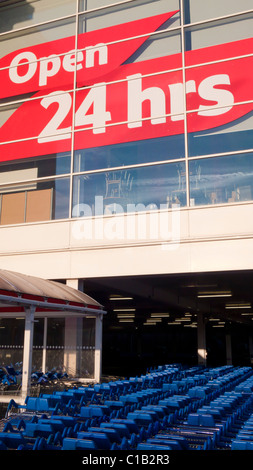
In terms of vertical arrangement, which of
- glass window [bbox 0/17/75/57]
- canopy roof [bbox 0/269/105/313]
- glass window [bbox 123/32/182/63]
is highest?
glass window [bbox 0/17/75/57]

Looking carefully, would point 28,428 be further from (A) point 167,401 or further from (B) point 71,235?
(B) point 71,235

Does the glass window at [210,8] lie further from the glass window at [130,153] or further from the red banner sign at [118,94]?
the glass window at [130,153]

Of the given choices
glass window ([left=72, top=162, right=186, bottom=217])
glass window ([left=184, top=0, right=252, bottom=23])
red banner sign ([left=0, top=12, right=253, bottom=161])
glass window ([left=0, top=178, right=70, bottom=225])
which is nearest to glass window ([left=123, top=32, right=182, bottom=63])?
red banner sign ([left=0, top=12, right=253, bottom=161])

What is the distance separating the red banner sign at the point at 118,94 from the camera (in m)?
18.6

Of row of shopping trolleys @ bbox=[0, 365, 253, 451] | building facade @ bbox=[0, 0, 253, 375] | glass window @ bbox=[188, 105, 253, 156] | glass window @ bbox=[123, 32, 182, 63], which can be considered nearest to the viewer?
row of shopping trolleys @ bbox=[0, 365, 253, 451]

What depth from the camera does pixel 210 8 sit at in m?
20.0

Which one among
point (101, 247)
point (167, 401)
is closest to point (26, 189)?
point (101, 247)

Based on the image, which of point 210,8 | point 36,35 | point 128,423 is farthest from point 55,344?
point 210,8

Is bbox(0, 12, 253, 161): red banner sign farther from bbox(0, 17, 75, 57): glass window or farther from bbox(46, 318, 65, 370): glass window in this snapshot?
bbox(46, 318, 65, 370): glass window

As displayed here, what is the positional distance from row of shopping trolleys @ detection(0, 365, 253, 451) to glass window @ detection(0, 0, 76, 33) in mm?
19653

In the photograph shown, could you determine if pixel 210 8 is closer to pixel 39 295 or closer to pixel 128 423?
pixel 39 295

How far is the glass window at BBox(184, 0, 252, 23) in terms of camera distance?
19.7 m

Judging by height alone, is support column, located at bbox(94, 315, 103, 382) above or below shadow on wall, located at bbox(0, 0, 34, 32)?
below

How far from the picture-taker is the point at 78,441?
5242 mm
